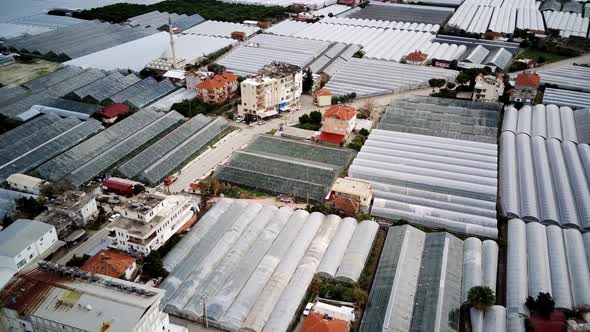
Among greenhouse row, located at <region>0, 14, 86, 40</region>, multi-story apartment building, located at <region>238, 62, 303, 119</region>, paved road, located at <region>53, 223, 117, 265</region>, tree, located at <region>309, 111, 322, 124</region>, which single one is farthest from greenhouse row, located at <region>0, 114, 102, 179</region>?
greenhouse row, located at <region>0, 14, 86, 40</region>

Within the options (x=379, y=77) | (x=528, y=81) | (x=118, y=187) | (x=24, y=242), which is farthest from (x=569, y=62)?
(x=24, y=242)

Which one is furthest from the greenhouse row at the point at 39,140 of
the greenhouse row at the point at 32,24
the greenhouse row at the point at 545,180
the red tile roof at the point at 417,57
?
the red tile roof at the point at 417,57

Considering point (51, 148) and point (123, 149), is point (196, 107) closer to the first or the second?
point (123, 149)

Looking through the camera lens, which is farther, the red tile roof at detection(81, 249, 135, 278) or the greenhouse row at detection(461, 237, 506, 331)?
the red tile roof at detection(81, 249, 135, 278)

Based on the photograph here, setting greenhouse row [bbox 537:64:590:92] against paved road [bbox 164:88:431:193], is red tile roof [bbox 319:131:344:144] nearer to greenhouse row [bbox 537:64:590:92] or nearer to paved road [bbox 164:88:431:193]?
paved road [bbox 164:88:431:193]

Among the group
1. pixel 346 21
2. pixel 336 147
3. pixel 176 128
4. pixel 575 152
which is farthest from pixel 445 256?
pixel 346 21

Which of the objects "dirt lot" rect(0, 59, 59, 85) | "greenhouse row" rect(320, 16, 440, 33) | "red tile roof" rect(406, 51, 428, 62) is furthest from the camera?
"greenhouse row" rect(320, 16, 440, 33)

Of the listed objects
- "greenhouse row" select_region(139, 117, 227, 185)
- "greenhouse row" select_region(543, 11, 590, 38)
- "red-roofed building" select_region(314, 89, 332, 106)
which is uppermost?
"greenhouse row" select_region(543, 11, 590, 38)
